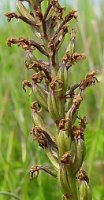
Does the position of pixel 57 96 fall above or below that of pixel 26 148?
below

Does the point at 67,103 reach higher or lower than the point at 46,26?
lower

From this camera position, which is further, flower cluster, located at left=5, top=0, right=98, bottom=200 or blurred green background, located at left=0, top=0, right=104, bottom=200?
blurred green background, located at left=0, top=0, right=104, bottom=200

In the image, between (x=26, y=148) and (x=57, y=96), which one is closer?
(x=57, y=96)

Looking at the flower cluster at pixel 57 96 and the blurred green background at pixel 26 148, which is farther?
the blurred green background at pixel 26 148

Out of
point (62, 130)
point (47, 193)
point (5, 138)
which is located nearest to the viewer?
point (62, 130)

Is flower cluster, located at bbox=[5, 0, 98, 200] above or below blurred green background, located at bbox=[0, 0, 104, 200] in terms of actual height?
below

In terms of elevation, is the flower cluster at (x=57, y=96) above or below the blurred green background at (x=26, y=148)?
below

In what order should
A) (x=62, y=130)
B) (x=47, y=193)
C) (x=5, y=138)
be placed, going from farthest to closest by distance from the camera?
(x=5, y=138) < (x=47, y=193) < (x=62, y=130)

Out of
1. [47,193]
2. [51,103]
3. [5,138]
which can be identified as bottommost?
[51,103]

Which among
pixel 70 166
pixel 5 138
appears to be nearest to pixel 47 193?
pixel 5 138

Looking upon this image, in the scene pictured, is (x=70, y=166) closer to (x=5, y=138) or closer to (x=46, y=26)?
(x=46, y=26)

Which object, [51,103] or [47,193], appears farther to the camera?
[47,193]
